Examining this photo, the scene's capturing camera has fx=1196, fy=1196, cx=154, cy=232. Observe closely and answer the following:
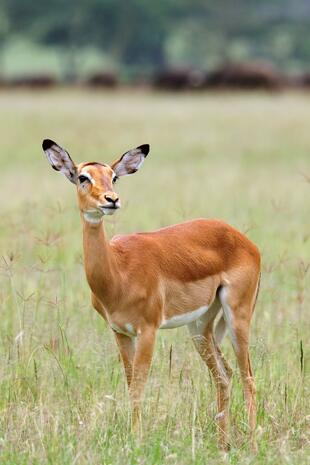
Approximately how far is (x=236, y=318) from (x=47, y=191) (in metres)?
9.00

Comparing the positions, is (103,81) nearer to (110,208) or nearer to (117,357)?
(117,357)

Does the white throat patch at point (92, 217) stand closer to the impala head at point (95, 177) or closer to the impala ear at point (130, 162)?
the impala head at point (95, 177)

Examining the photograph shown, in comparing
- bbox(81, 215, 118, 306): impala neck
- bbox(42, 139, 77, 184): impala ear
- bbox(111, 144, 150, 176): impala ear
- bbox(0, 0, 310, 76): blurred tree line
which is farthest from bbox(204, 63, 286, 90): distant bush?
bbox(81, 215, 118, 306): impala neck

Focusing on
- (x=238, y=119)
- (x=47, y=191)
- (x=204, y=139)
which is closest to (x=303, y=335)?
(x=47, y=191)

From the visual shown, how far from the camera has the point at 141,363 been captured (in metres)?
5.47

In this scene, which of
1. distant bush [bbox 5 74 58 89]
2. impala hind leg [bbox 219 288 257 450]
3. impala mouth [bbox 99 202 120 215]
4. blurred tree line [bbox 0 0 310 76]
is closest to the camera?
impala mouth [bbox 99 202 120 215]

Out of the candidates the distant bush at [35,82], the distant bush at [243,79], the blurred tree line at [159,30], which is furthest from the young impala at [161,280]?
the blurred tree line at [159,30]

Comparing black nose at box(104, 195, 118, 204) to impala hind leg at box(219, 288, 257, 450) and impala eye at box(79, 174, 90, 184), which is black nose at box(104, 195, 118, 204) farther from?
impala hind leg at box(219, 288, 257, 450)

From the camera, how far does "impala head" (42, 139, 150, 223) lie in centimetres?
519

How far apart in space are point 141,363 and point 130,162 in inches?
37.2

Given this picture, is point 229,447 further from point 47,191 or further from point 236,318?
point 47,191

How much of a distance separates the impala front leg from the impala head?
57 centimetres

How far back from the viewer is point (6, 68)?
7569 cm

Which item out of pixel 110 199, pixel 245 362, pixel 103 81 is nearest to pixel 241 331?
pixel 245 362
